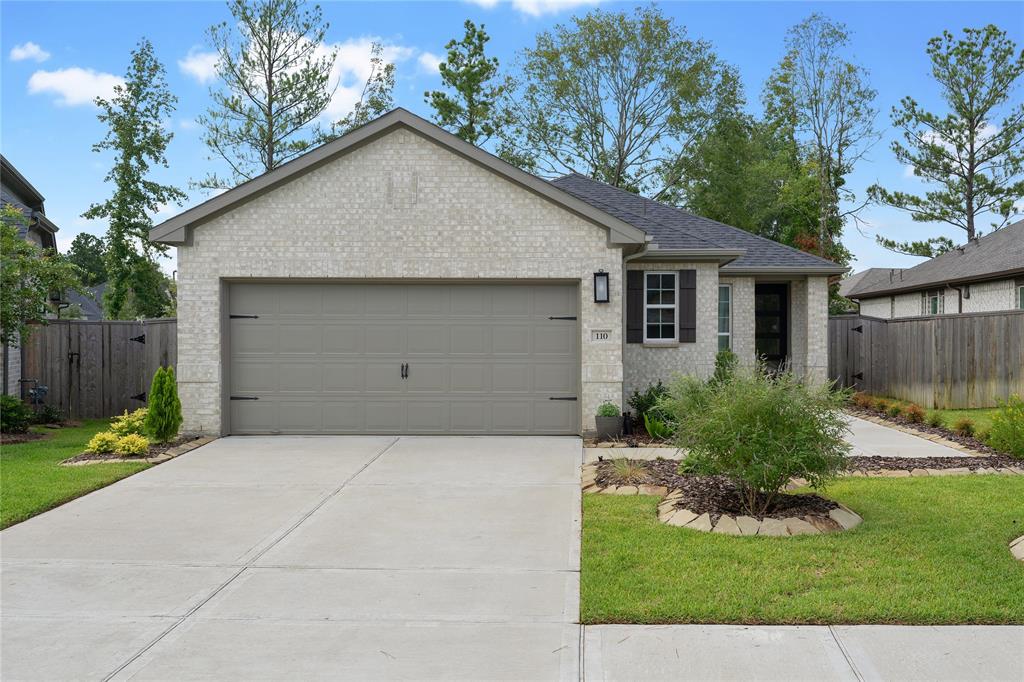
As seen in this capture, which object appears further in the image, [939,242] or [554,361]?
[939,242]

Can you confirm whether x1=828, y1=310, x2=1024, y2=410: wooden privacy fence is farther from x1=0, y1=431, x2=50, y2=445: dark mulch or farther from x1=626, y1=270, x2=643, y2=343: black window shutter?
x1=0, y1=431, x2=50, y2=445: dark mulch

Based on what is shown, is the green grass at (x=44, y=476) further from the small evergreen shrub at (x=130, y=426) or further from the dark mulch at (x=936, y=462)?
the dark mulch at (x=936, y=462)

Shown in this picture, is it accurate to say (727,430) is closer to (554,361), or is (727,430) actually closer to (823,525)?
(823,525)

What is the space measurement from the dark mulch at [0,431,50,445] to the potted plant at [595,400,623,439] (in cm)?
879

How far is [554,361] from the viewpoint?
12672 millimetres

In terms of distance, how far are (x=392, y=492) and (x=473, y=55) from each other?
91.0ft

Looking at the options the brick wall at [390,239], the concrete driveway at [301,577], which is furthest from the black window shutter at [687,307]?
the concrete driveway at [301,577]

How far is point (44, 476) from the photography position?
371 inches

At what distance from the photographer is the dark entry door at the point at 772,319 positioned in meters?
18.0

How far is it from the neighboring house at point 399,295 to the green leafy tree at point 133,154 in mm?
20382

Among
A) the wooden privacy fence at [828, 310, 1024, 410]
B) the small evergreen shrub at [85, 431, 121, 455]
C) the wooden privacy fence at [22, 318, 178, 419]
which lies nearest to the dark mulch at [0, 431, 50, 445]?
the wooden privacy fence at [22, 318, 178, 419]

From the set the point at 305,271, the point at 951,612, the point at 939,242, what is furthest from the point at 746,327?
the point at 939,242

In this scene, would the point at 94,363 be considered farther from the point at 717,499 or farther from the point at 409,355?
the point at 717,499

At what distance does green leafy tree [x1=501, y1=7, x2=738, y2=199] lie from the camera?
1247 inches
